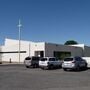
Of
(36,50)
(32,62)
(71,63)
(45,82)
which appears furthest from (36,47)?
(45,82)

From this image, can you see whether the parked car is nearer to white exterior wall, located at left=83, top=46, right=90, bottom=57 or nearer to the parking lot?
the parking lot

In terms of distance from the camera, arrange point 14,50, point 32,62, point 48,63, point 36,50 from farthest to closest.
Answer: point 14,50
point 36,50
point 32,62
point 48,63

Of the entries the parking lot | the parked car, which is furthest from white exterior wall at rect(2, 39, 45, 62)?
the parking lot

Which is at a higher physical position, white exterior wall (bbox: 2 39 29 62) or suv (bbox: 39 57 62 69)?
white exterior wall (bbox: 2 39 29 62)

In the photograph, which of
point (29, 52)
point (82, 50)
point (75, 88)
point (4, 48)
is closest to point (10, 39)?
point (4, 48)

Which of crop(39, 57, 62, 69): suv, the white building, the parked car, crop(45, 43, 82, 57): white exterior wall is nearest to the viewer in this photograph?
the parked car

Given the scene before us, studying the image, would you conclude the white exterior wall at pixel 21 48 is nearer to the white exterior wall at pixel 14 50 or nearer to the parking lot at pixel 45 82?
the white exterior wall at pixel 14 50

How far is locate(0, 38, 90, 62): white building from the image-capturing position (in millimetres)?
61062

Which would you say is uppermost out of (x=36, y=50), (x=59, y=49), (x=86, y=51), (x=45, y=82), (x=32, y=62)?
(x=86, y=51)

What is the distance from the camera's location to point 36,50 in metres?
61.8

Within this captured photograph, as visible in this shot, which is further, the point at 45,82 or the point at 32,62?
the point at 32,62

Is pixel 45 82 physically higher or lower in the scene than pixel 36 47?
lower

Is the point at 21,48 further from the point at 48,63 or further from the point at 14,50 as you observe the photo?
the point at 48,63

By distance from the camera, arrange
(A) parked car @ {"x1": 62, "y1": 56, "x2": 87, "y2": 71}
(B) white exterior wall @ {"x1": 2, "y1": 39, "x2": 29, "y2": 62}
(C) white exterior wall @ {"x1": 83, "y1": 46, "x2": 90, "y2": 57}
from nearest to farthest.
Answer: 1. (A) parked car @ {"x1": 62, "y1": 56, "x2": 87, "y2": 71}
2. (B) white exterior wall @ {"x1": 2, "y1": 39, "x2": 29, "y2": 62}
3. (C) white exterior wall @ {"x1": 83, "y1": 46, "x2": 90, "y2": 57}
